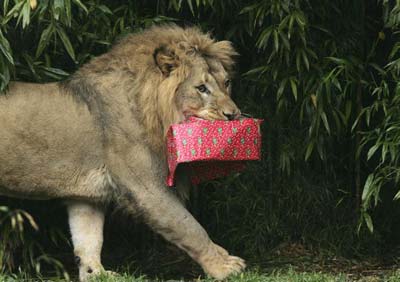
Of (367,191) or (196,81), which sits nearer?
(196,81)

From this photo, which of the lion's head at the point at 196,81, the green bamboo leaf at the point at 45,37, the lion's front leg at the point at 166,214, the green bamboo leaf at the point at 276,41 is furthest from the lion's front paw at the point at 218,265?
the green bamboo leaf at the point at 45,37

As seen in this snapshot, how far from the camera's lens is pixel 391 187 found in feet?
22.7

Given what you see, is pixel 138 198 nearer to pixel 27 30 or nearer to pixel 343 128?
pixel 27 30

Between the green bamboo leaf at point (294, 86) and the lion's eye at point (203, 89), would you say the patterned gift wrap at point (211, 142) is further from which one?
the green bamboo leaf at point (294, 86)

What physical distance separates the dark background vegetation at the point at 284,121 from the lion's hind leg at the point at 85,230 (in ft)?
1.26

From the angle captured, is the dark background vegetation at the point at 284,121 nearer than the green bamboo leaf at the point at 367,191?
No

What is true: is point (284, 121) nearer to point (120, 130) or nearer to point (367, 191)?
point (367, 191)

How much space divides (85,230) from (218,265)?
39.9 inches

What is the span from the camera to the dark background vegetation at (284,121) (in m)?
6.04

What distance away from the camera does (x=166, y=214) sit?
564cm

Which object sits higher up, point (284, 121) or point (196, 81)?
point (196, 81)

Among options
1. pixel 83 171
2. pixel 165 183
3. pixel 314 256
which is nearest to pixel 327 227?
pixel 314 256

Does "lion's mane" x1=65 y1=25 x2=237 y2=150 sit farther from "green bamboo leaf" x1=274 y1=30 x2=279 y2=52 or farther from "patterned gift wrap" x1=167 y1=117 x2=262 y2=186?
"green bamboo leaf" x1=274 y1=30 x2=279 y2=52

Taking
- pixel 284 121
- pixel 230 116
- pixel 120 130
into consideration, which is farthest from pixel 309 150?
pixel 120 130
